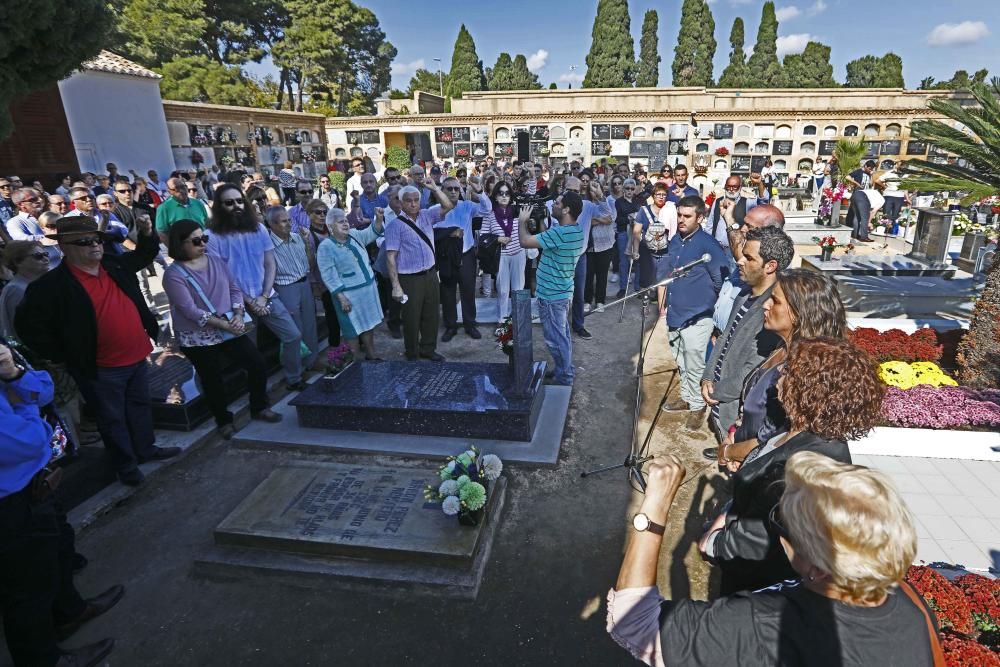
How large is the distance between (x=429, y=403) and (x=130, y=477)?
249 cm

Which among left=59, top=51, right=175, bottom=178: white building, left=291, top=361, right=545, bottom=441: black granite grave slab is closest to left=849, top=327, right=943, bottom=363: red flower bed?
left=291, top=361, right=545, bottom=441: black granite grave slab

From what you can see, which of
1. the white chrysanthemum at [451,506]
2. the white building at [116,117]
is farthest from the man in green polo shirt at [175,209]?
the white building at [116,117]

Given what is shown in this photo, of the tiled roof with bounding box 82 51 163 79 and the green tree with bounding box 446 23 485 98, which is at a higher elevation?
the green tree with bounding box 446 23 485 98

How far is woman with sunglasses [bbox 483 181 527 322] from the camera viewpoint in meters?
7.05

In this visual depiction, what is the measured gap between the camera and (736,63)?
44688 millimetres

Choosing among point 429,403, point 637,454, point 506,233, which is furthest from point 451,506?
point 506,233

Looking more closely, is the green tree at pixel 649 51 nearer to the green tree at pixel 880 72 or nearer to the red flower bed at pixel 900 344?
the green tree at pixel 880 72

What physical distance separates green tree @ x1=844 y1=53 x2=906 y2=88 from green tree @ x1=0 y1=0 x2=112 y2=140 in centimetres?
4485

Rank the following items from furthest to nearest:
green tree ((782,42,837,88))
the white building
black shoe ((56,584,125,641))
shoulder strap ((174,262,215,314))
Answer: green tree ((782,42,837,88))
the white building
shoulder strap ((174,262,215,314))
black shoe ((56,584,125,641))

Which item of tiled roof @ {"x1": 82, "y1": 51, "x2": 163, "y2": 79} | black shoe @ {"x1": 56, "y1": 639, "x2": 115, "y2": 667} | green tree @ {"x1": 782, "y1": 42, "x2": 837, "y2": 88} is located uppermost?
green tree @ {"x1": 782, "y1": 42, "x2": 837, "y2": 88}

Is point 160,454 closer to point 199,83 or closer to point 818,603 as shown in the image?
point 818,603

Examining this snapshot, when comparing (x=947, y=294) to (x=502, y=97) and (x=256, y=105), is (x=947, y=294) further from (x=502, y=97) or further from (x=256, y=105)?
(x=256, y=105)

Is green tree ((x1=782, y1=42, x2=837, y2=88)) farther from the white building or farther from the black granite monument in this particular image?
the black granite monument

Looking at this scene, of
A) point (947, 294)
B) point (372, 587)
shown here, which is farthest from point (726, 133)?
point (372, 587)
